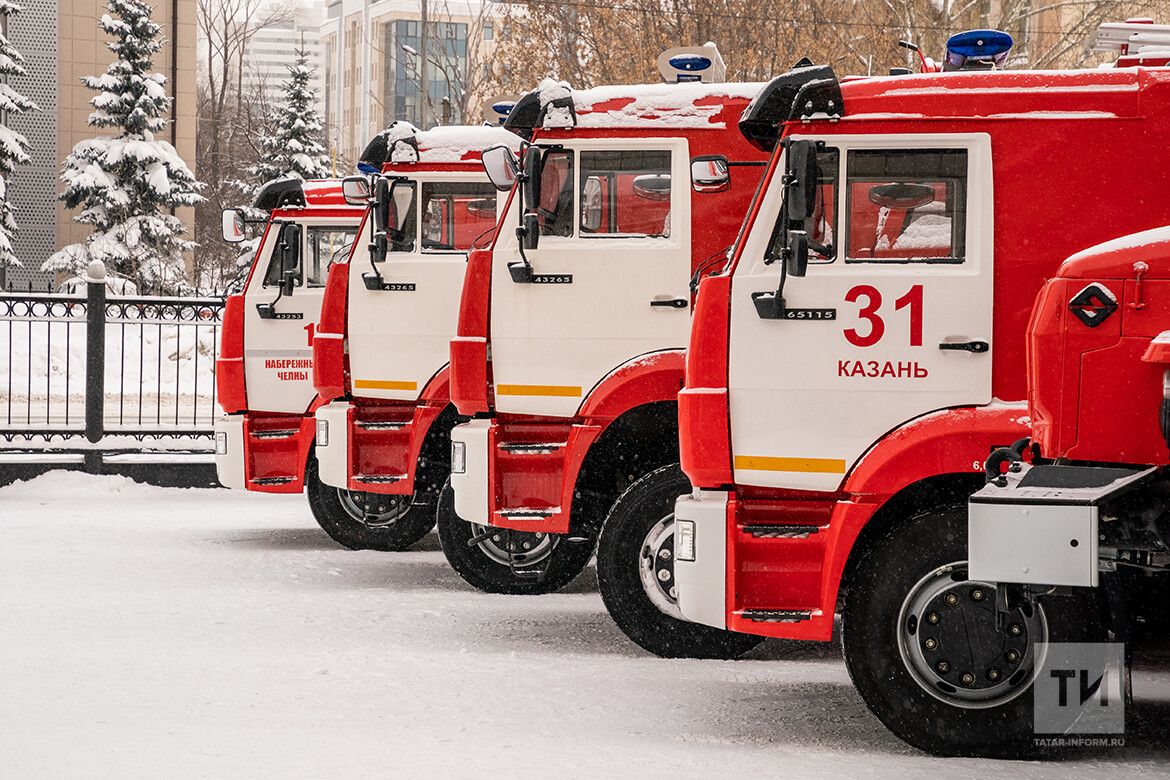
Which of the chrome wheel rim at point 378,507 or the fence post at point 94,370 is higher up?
the fence post at point 94,370

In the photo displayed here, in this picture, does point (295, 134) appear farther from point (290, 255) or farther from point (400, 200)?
point (400, 200)

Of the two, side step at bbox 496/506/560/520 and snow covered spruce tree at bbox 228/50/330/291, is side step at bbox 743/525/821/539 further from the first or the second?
snow covered spruce tree at bbox 228/50/330/291

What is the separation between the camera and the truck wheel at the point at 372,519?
12.8 m

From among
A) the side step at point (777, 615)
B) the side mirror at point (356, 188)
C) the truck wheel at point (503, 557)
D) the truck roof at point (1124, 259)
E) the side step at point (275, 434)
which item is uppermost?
A: the side mirror at point (356, 188)

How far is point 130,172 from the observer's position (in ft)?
124

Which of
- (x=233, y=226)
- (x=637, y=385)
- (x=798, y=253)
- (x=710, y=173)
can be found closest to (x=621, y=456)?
(x=637, y=385)

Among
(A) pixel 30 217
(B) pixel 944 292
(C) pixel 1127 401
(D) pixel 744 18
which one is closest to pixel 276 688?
(B) pixel 944 292

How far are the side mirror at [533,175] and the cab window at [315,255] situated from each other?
465 cm

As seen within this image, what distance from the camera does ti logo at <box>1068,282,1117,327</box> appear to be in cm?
596

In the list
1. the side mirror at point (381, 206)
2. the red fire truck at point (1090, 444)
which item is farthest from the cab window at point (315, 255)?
the red fire truck at point (1090, 444)

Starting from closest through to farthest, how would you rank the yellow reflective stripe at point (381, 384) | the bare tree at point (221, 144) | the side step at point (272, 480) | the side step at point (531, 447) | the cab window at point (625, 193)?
the cab window at point (625, 193)
the side step at point (531, 447)
the yellow reflective stripe at point (381, 384)
the side step at point (272, 480)
the bare tree at point (221, 144)

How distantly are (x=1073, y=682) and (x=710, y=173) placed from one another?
350 cm

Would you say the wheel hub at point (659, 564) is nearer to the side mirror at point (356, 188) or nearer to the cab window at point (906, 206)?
the cab window at point (906, 206)

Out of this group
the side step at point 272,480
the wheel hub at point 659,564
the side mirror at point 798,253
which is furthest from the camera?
the side step at point 272,480
